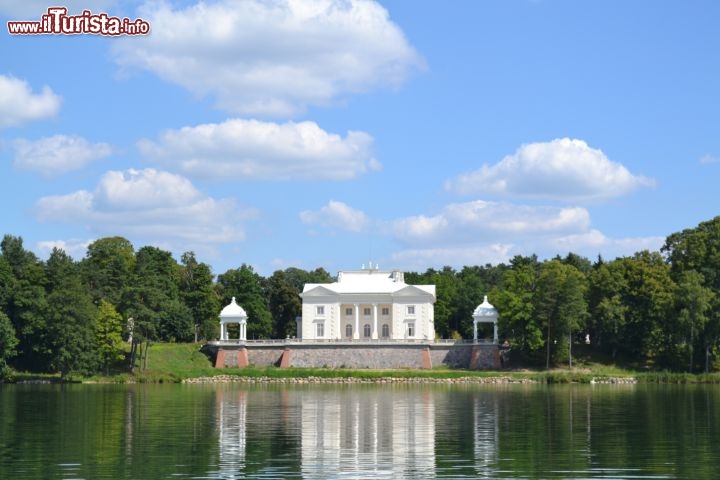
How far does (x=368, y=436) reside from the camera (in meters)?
34.6

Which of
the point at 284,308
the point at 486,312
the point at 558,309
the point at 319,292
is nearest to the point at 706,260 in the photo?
the point at 558,309

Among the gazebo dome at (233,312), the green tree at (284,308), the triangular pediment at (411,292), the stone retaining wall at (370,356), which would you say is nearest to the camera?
the stone retaining wall at (370,356)

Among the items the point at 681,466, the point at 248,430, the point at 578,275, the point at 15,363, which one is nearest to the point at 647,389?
the point at 578,275

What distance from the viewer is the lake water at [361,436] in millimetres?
25906

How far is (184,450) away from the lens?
98.0ft

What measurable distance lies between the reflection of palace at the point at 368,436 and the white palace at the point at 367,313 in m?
42.1

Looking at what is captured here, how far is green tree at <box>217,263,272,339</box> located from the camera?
102312 mm

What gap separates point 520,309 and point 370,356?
13.7m

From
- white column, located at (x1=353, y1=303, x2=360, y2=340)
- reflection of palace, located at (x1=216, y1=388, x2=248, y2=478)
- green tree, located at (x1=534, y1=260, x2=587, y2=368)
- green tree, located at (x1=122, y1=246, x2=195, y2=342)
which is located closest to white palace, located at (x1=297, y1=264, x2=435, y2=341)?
white column, located at (x1=353, y1=303, x2=360, y2=340)

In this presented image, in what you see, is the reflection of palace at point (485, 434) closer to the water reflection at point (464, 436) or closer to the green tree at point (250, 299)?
the water reflection at point (464, 436)

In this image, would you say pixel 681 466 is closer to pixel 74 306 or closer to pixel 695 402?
pixel 695 402

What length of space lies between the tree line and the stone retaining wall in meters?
3.75

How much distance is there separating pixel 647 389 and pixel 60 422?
38161 mm

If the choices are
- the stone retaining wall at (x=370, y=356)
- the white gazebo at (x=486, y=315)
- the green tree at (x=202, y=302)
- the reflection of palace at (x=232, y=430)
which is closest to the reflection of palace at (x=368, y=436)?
the reflection of palace at (x=232, y=430)
